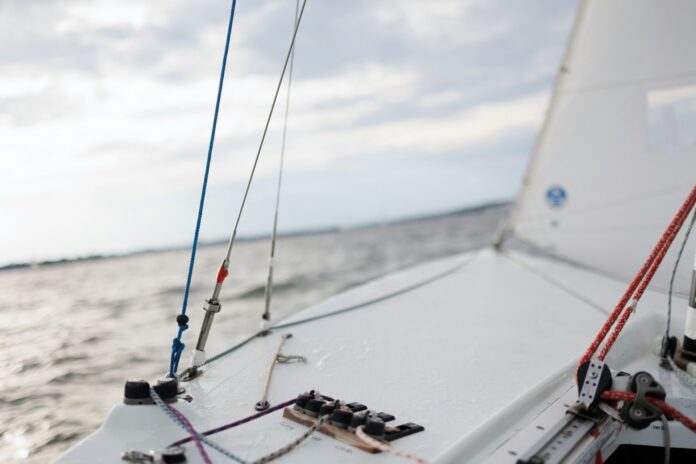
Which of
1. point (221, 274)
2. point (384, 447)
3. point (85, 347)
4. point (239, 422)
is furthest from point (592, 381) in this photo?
point (85, 347)

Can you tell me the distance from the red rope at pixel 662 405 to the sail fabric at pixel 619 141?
2.14 metres

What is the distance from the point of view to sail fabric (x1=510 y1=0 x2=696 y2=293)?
3621 mm

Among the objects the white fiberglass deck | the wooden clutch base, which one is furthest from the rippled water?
the wooden clutch base

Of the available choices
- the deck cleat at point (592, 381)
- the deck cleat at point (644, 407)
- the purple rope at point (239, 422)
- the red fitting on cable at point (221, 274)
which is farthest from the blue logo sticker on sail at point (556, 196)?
the purple rope at point (239, 422)

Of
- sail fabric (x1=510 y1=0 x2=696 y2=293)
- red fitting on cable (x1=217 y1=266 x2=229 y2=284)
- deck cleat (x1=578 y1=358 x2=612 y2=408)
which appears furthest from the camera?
sail fabric (x1=510 y1=0 x2=696 y2=293)

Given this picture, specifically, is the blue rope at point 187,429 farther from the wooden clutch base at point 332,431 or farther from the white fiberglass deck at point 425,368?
the wooden clutch base at point 332,431

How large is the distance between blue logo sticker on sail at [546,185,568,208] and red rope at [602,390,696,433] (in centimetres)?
319

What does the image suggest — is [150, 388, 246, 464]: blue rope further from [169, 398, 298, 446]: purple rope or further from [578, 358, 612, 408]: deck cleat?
[578, 358, 612, 408]: deck cleat

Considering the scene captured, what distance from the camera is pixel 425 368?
2.42 metres

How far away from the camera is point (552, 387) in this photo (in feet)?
6.72

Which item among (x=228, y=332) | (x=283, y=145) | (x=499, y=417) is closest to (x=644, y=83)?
(x=283, y=145)

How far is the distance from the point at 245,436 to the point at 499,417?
0.88 m

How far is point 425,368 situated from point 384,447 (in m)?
0.92

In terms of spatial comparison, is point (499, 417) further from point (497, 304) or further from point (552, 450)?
point (497, 304)
